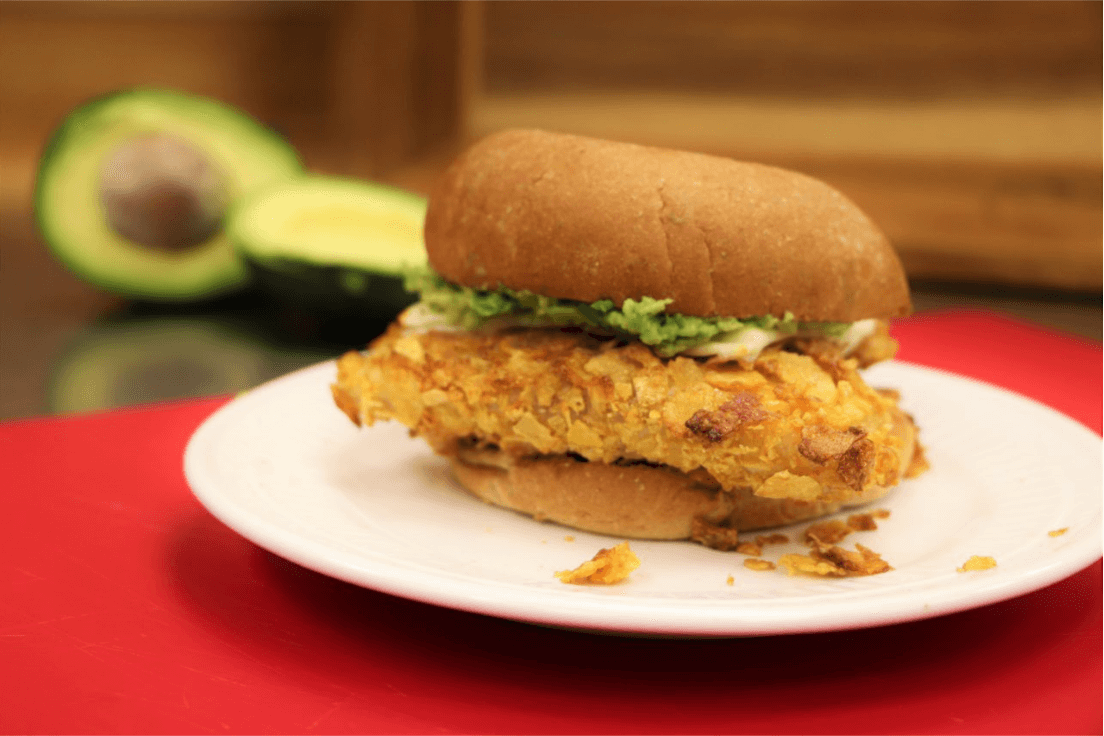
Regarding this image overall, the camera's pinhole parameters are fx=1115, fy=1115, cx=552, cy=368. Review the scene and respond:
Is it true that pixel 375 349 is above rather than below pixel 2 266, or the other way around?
above

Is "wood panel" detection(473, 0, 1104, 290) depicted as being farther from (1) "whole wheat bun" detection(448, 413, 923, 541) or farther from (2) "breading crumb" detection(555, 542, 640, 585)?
(2) "breading crumb" detection(555, 542, 640, 585)

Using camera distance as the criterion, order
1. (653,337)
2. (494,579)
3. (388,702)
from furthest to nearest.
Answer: (653,337), (494,579), (388,702)

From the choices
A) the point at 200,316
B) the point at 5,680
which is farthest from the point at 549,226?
the point at 200,316

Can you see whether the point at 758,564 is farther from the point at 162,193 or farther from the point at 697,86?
the point at 697,86

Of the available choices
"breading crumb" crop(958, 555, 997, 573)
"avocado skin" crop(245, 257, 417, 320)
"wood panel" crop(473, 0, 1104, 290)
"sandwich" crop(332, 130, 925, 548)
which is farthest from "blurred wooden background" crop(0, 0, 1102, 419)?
"breading crumb" crop(958, 555, 997, 573)

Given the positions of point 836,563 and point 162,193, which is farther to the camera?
point 162,193

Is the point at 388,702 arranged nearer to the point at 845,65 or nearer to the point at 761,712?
the point at 761,712

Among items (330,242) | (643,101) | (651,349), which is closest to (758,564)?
(651,349)
